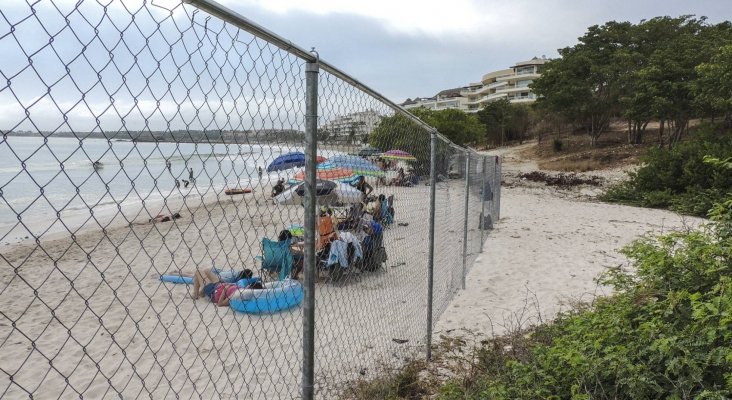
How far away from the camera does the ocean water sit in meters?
1.50

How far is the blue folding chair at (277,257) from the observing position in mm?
6953

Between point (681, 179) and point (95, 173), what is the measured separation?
57.4 ft

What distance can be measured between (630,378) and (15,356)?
5770mm

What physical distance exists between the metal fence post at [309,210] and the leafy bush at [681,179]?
14.2 m

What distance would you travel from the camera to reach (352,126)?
2846 mm

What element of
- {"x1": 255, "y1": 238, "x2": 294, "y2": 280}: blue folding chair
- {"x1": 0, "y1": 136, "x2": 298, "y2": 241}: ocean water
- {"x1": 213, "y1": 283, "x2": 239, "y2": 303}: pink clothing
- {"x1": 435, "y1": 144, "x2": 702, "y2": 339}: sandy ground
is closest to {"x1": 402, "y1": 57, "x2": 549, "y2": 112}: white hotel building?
{"x1": 0, "y1": 136, "x2": 298, "y2": 241}: ocean water

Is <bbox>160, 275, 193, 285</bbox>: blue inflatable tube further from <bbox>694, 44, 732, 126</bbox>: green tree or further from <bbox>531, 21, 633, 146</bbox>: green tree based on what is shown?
<bbox>531, 21, 633, 146</bbox>: green tree

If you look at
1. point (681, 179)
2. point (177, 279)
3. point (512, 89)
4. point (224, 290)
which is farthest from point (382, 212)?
point (512, 89)

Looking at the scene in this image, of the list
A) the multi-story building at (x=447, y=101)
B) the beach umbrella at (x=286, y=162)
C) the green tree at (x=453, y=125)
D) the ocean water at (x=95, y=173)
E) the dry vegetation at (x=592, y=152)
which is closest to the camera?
the ocean water at (x=95, y=173)

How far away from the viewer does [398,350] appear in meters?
4.46

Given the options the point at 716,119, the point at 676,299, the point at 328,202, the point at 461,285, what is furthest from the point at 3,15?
the point at 716,119

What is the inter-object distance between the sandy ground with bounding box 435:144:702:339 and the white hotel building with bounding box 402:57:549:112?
178ft


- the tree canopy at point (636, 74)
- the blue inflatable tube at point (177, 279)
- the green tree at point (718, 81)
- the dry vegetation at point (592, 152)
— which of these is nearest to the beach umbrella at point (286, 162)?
the blue inflatable tube at point (177, 279)

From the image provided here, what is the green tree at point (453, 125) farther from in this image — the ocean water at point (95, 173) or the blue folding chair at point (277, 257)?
the blue folding chair at point (277, 257)
